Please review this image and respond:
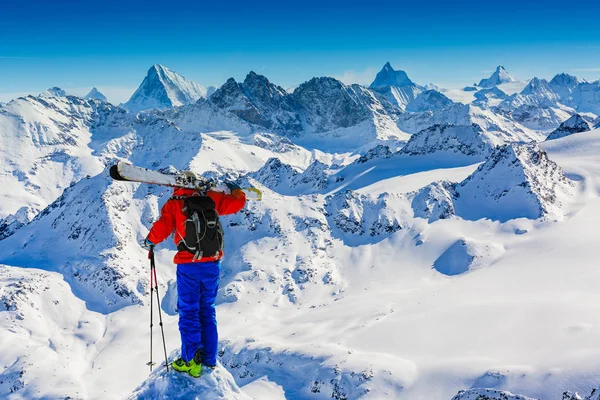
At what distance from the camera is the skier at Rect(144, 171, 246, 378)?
9.45 m

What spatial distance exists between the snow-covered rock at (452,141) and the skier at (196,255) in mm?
164738

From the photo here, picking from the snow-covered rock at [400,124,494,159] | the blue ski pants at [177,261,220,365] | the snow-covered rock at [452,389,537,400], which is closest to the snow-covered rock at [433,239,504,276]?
the snow-covered rock at [452,389,537,400]

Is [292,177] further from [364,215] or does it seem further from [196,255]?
[196,255]

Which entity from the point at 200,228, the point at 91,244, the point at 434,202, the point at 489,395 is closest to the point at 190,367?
the point at 200,228

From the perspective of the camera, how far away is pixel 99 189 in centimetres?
13662

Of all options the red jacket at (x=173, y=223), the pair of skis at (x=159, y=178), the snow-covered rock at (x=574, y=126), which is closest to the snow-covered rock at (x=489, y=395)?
the red jacket at (x=173, y=223)

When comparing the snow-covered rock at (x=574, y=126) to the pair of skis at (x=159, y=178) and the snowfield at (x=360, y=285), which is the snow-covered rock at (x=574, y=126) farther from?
the pair of skis at (x=159, y=178)

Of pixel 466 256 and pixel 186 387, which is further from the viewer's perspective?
pixel 466 256

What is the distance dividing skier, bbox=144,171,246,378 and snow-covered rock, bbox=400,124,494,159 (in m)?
165

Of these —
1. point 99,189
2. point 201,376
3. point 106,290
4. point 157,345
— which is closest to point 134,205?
point 99,189

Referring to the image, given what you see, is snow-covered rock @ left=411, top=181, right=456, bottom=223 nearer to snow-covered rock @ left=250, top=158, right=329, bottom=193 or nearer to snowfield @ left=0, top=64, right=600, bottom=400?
snowfield @ left=0, top=64, right=600, bottom=400

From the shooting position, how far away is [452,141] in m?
166

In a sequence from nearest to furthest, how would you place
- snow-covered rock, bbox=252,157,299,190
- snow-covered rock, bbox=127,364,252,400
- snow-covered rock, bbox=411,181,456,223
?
1. snow-covered rock, bbox=127,364,252,400
2. snow-covered rock, bbox=411,181,456,223
3. snow-covered rock, bbox=252,157,299,190

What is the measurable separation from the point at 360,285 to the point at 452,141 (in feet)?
310
